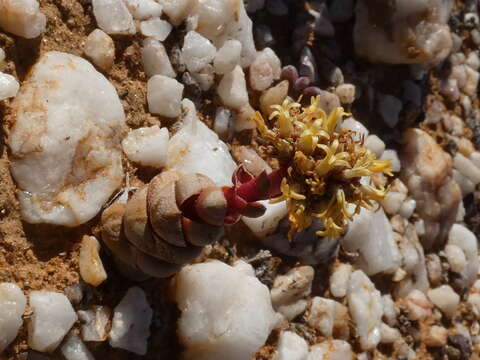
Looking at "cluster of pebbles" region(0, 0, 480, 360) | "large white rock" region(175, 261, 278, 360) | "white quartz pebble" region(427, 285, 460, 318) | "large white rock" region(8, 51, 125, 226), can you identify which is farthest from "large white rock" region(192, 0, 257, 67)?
"white quartz pebble" region(427, 285, 460, 318)

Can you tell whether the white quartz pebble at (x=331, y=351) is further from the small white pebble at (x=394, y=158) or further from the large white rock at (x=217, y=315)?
the small white pebble at (x=394, y=158)

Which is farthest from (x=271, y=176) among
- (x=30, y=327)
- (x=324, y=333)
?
(x=324, y=333)

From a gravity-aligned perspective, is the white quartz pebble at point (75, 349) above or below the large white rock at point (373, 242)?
above

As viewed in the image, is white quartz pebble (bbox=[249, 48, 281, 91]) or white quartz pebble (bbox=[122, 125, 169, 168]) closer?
white quartz pebble (bbox=[122, 125, 169, 168])

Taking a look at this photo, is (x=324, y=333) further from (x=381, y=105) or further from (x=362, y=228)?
(x=381, y=105)

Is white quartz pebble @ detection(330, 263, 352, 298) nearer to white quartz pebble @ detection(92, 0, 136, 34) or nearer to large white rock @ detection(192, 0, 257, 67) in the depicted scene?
large white rock @ detection(192, 0, 257, 67)

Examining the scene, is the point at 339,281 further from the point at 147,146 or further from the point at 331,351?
the point at 147,146

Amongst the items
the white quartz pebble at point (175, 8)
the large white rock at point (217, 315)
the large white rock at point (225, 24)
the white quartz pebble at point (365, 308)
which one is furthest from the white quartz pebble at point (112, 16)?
the white quartz pebble at point (365, 308)
